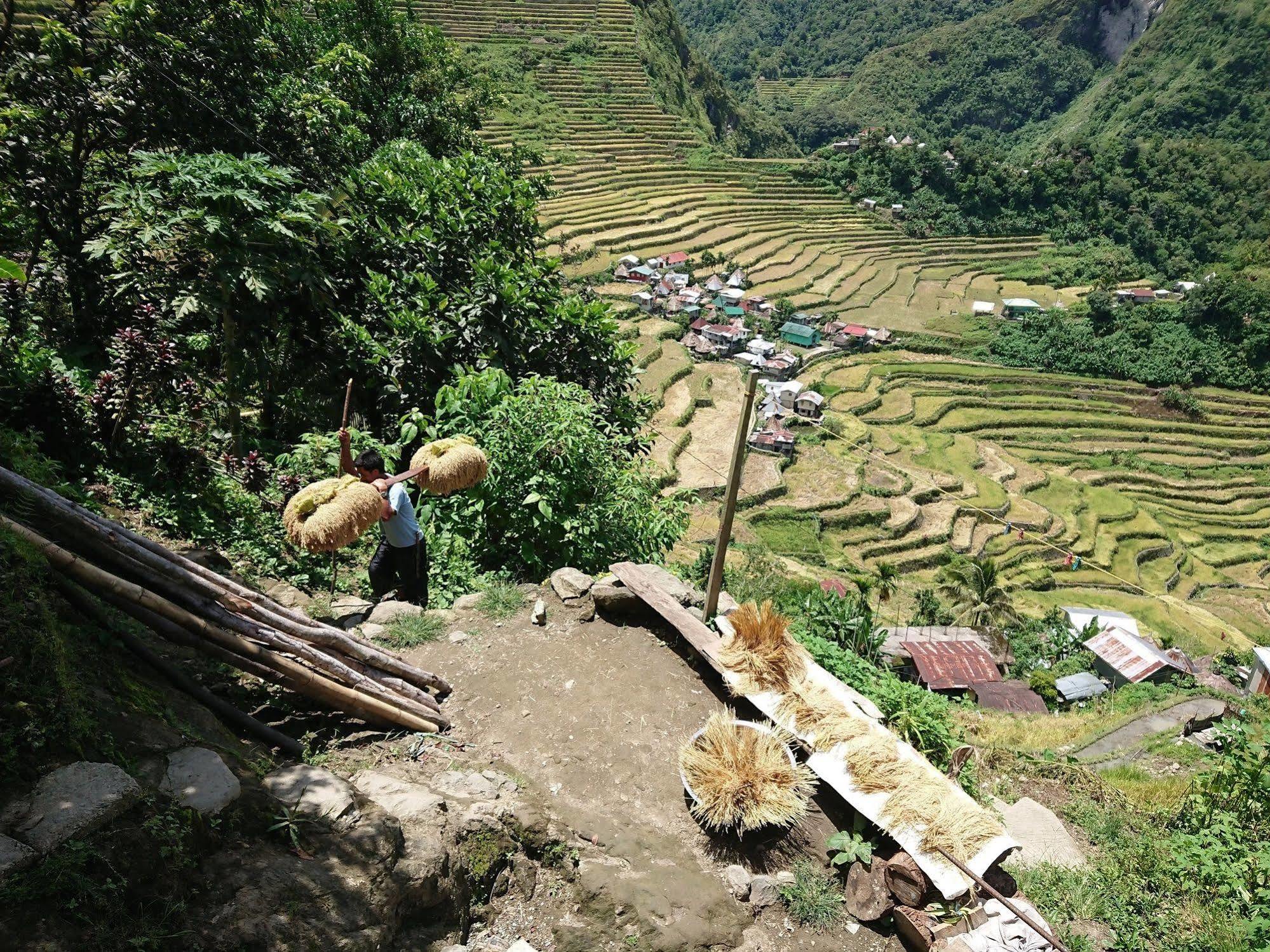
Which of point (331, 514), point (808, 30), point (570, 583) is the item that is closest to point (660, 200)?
point (570, 583)

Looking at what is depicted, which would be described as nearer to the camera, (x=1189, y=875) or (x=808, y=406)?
(x=1189, y=875)

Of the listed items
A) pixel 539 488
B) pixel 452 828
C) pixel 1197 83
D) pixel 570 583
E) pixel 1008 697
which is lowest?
pixel 1008 697

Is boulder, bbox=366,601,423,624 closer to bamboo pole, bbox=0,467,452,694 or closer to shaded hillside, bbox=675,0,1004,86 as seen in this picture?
bamboo pole, bbox=0,467,452,694

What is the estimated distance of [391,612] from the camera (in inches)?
169

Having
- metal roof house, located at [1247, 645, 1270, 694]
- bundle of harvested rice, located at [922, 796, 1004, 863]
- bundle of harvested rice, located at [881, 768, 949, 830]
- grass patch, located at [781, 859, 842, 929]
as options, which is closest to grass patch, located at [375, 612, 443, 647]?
grass patch, located at [781, 859, 842, 929]

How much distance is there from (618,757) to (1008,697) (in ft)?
49.2

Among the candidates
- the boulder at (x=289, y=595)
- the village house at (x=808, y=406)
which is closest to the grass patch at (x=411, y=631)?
the boulder at (x=289, y=595)

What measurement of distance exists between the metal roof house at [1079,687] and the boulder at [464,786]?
55.5ft

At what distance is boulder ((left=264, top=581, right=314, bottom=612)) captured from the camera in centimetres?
412

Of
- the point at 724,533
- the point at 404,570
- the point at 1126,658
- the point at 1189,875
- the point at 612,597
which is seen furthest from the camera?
the point at 1126,658

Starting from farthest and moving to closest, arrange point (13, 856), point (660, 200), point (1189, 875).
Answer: point (660, 200)
point (1189, 875)
point (13, 856)

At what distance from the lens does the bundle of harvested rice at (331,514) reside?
11.6ft

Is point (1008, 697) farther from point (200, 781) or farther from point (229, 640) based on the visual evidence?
point (200, 781)

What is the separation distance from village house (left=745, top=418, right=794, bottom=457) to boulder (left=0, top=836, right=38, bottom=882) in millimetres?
30363
